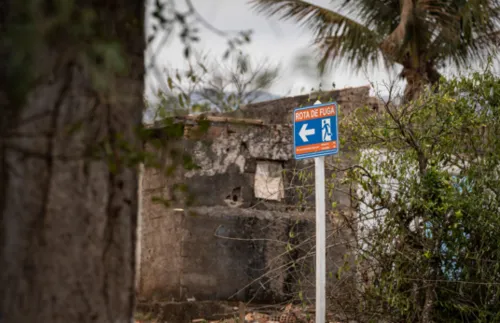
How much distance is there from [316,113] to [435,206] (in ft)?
5.27

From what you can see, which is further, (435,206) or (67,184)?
(435,206)

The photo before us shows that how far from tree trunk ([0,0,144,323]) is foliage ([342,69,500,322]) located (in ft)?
13.1

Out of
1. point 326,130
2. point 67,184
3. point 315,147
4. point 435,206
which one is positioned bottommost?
point 67,184

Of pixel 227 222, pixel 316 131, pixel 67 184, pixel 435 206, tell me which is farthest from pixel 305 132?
pixel 227 222

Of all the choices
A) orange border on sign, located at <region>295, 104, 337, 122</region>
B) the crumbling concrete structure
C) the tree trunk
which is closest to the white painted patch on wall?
the crumbling concrete structure

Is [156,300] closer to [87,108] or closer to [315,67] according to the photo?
[87,108]

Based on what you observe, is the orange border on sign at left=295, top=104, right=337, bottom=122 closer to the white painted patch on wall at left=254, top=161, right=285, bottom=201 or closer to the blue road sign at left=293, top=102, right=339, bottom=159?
the blue road sign at left=293, top=102, right=339, bottom=159

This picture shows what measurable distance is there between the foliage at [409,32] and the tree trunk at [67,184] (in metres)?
10.9

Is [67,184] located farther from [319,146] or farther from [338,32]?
[338,32]

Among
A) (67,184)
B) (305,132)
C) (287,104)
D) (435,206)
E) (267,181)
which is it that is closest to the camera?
(67,184)

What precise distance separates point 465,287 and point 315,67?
28.6 ft

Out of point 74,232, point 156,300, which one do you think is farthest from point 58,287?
point 156,300

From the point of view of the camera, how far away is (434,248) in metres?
5.86

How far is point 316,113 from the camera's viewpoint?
4938 mm
